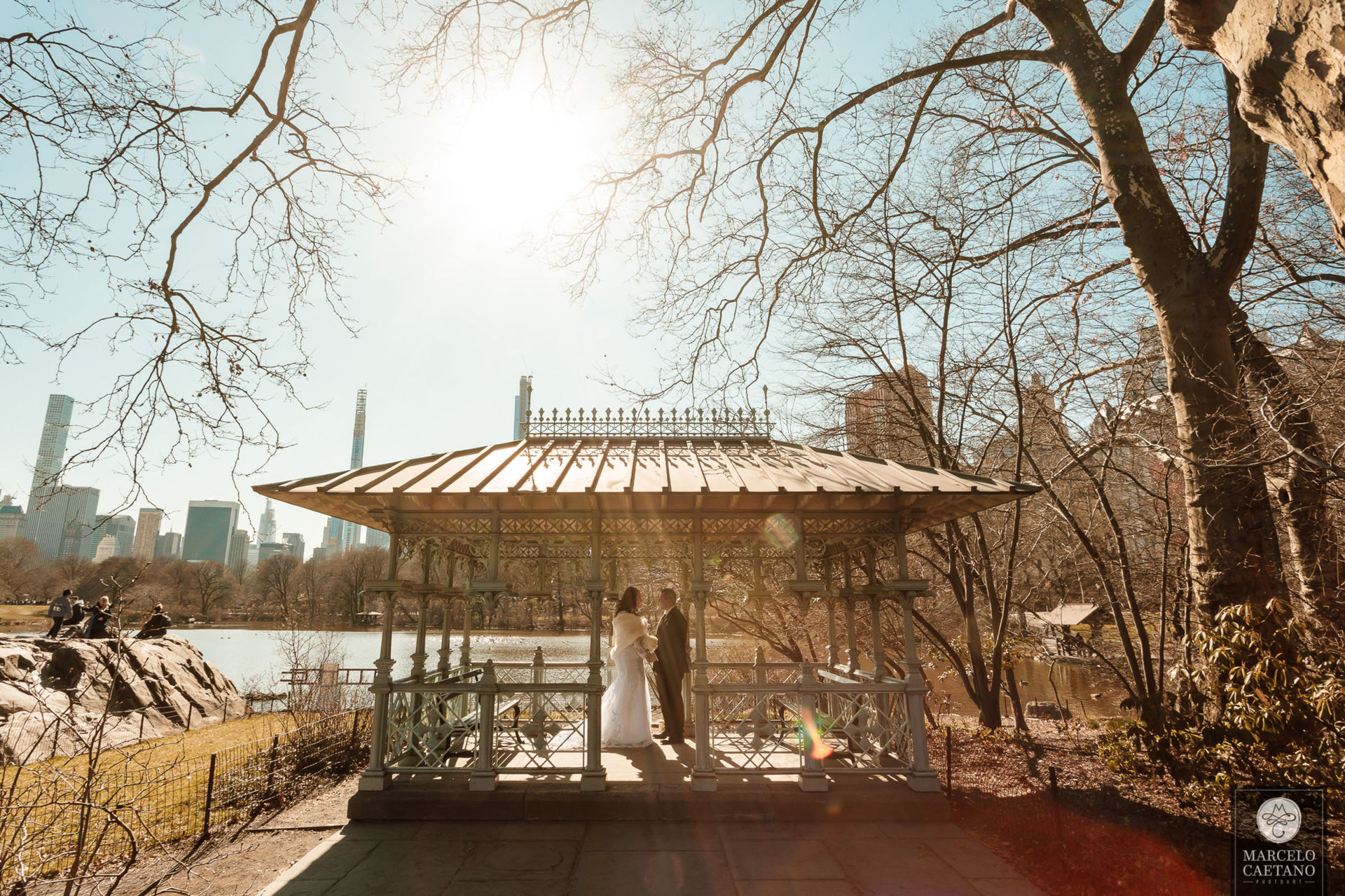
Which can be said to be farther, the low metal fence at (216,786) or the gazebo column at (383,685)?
the gazebo column at (383,685)

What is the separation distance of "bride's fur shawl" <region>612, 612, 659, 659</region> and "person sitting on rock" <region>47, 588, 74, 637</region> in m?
18.4

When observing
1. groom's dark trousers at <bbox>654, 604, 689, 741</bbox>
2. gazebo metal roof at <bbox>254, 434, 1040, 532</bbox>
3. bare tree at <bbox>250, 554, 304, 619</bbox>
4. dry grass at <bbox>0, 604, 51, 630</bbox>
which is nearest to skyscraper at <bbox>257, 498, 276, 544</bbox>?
gazebo metal roof at <bbox>254, 434, 1040, 532</bbox>

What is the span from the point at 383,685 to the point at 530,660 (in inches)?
475

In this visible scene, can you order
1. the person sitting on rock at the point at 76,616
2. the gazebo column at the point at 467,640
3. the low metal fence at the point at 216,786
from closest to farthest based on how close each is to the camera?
the low metal fence at the point at 216,786, the gazebo column at the point at 467,640, the person sitting on rock at the point at 76,616

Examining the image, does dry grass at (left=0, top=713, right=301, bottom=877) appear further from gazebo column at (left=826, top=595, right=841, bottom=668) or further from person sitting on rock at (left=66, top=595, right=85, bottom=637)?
gazebo column at (left=826, top=595, right=841, bottom=668)

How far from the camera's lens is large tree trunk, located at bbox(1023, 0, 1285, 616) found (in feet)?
19.7

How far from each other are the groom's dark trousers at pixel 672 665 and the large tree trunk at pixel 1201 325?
584 cm

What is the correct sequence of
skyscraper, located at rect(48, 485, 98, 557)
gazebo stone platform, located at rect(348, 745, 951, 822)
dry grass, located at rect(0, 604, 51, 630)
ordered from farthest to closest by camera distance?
1. dry grass, located at rect(0, 604, 51, 630)
2. gazebo stone platform, located at rect(348, 745, 951, 822)
3. skyscraper, located at rect(48, 485, 98, 557)

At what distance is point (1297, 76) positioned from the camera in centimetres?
220

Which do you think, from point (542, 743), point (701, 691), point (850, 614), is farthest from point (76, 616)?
point (850, 614)

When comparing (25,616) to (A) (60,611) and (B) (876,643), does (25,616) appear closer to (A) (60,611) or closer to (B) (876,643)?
(A) (60,611)

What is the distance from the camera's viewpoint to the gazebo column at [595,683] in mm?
6785

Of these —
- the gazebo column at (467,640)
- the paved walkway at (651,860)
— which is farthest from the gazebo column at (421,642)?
the paved walkway at (651,860)

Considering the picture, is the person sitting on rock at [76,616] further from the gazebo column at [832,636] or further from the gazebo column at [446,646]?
the gazebo column at [832,636]
